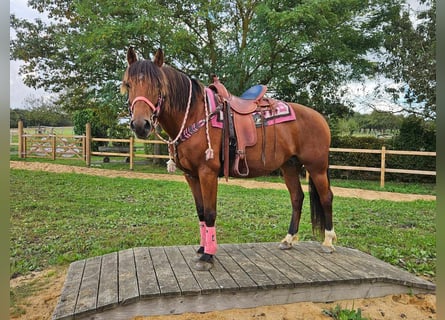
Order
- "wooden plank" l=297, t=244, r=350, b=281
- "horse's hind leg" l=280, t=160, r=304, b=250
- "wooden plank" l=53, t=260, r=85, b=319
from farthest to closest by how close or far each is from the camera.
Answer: "horse's hind leg" l=280, t=160, r=304, b=250 → "wooden plank" l=297, t=244, r=350, b=281 → "wooden plank" l=53, t=260, r=85, b=319

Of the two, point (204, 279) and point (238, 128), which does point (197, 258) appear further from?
point (238, 128)

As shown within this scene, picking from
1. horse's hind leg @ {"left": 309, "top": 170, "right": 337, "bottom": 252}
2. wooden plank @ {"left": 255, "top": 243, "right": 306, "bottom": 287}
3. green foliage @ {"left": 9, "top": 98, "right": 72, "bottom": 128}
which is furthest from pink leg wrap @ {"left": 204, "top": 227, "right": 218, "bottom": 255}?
green foliage @ {"left": 9, "top": 98, "right": 72, "bottom": 128}

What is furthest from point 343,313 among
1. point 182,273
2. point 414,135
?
point 414,135

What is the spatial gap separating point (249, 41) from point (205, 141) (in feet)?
28.5

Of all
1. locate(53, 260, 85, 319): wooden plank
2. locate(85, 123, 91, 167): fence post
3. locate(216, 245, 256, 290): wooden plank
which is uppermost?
locate(85, 123, 91, 167): fence post

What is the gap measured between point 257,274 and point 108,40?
31.6 ft

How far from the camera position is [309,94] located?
40.8 ft

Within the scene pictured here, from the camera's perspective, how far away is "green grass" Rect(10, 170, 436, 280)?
373 cm

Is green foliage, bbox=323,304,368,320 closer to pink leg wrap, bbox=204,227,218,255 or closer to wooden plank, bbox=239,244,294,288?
wooden plank, bbox=239,244,294,288

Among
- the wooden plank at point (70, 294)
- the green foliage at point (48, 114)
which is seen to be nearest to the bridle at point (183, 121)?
the wooden plank at point (70, 294)

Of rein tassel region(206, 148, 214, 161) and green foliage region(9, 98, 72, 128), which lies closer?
rein tassel region(206, 148, 214, 161)

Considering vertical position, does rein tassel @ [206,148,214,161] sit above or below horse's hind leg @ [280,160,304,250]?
above

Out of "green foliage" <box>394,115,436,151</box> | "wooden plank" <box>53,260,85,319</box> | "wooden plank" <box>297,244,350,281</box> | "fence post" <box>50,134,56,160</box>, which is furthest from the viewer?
"fence post" <box>50,134,56,160</box>

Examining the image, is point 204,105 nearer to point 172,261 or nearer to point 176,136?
point 176,136
